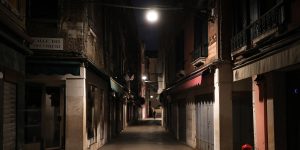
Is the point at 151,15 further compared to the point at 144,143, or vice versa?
the point at 144,143

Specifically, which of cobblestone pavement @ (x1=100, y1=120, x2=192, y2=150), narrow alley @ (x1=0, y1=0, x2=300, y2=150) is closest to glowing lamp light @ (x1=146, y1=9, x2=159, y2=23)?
narrow alley @ (x1=0, y1=0, x2=300, y2=150)

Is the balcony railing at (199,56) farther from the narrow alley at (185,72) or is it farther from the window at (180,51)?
the window at (180,51)

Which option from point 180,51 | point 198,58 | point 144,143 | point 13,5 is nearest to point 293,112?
point 13,5

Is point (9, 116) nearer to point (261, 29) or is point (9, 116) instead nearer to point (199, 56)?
point (261, 29)

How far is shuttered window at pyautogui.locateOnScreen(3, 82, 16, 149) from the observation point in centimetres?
948

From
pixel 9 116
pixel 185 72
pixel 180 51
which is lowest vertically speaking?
pixel 9 116

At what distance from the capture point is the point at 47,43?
617 inches

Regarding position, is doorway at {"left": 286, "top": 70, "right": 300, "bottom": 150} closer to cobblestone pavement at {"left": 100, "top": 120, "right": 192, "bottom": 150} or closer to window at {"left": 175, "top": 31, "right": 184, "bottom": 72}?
cobblestone pavement at {"left": 100, "top": 120, "right": 192, "bottom": 150}

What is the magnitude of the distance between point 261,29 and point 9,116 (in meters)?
7.32

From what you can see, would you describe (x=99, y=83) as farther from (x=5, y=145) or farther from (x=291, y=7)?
(x=291, y=7)

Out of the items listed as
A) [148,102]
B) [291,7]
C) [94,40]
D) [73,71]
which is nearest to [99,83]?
[94,40]

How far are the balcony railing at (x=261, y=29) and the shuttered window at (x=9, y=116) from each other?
6.93m

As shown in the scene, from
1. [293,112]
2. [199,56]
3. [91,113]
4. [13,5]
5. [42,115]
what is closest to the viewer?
[13,5]

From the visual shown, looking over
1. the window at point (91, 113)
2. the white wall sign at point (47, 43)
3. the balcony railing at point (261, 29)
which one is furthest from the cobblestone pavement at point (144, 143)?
the balcony railing at point (261, 29)
